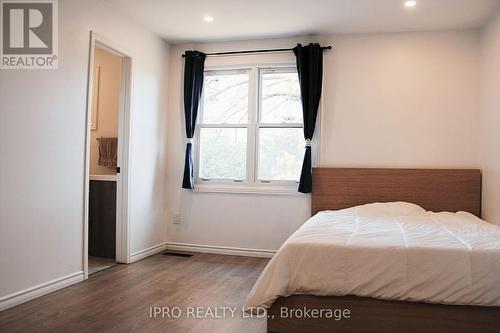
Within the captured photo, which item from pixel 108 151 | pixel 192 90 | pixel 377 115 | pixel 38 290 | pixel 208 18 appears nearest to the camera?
pixel 38 290

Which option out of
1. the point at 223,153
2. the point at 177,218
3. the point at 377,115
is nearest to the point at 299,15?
the point at 377,115

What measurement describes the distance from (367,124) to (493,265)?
2293 millimetres

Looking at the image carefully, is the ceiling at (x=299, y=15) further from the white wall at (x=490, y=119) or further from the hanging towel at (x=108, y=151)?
the hanging towel at (x=108, y=151)

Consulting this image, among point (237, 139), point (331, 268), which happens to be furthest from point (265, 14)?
point (331, 268)

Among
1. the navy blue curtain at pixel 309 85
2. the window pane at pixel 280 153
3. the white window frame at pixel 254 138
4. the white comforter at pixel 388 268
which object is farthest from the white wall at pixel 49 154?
the navy blue curtain at pixel 309 85

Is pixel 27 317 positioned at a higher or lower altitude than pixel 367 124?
lower

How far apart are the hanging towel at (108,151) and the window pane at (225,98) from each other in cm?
109

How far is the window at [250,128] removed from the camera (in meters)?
4.32

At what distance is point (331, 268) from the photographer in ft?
7.08

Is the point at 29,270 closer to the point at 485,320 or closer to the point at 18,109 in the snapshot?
the point at 18,109

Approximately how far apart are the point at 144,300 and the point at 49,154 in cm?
132

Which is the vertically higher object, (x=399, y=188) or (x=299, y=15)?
(x=299, y=15)

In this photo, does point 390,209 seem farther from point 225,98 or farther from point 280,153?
point 225,98

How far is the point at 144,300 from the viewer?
109 inches
